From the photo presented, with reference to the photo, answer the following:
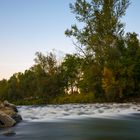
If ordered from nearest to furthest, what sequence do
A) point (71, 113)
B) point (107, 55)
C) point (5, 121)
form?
point (5, 121)
point (71, 113)
point (107, 55)

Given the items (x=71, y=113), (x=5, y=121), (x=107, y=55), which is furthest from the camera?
(x=107, y=55)

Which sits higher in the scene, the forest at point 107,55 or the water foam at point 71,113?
the forest at point 107,55

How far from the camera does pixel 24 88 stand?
94.2 metres

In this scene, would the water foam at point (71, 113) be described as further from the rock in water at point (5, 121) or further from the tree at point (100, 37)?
the tree at point (100, 37)

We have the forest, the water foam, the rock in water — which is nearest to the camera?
the rock in water

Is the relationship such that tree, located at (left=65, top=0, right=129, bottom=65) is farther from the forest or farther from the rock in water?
the rock in water

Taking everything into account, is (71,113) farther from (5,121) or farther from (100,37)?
(100,37)

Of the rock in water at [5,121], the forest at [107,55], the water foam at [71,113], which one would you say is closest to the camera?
the rock in water at [5,121]

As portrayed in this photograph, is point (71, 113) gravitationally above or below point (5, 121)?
above

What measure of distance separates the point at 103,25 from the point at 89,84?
407 inches

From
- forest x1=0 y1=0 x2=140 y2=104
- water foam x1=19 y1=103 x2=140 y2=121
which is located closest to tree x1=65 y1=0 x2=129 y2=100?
forest x1=0 y1=0 x2=140 y2=104

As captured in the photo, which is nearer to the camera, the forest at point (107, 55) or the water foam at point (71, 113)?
the water foam at point (71, 113)

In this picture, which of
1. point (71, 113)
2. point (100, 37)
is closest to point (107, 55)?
point (100, 37)

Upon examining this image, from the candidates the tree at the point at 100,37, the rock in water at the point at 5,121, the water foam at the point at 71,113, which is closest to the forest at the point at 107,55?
the tree at the point at 100,37
